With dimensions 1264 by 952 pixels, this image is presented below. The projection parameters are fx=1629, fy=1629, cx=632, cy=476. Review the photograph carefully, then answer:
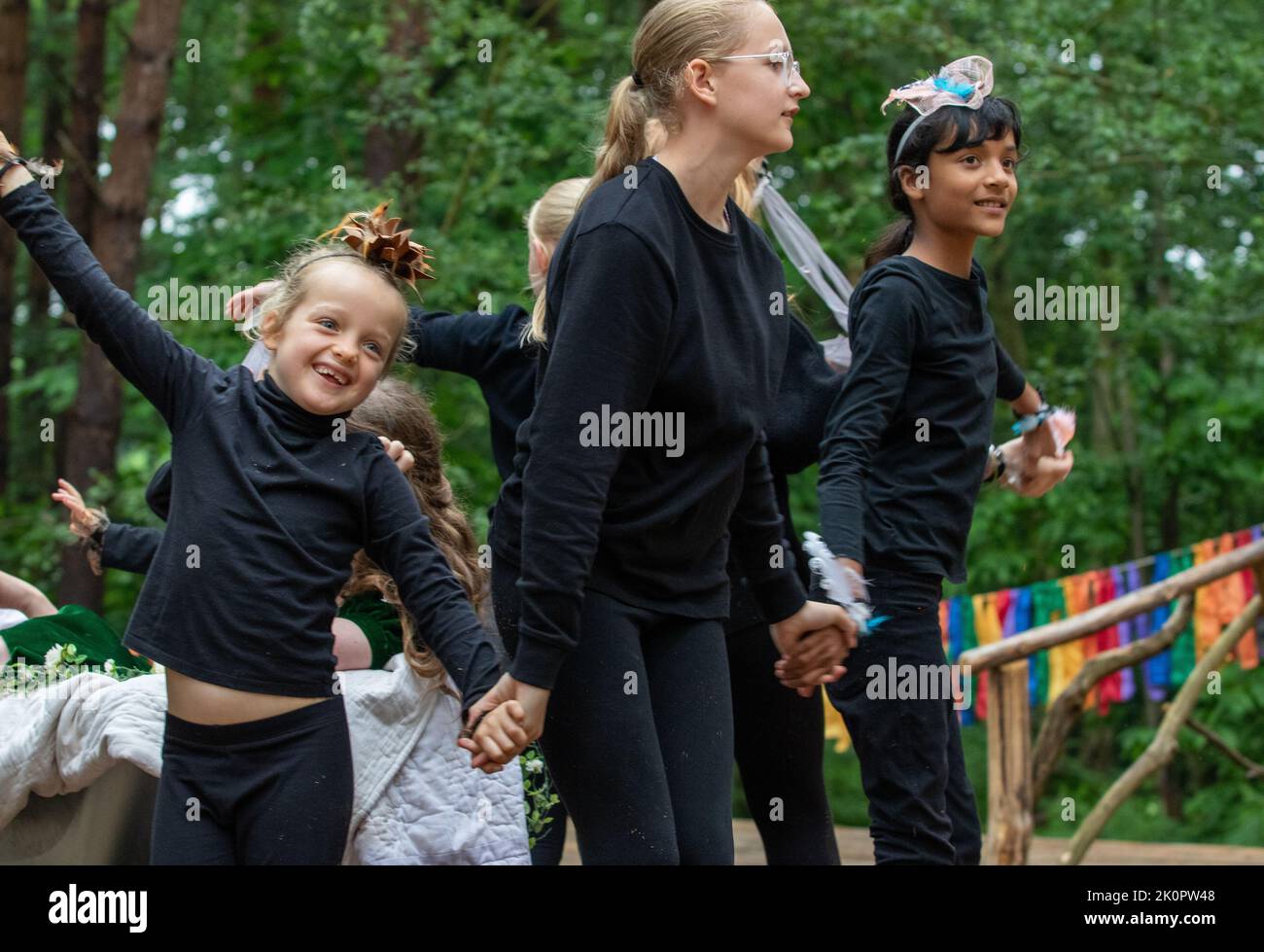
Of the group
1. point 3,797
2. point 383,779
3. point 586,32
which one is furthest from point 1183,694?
point 586,32

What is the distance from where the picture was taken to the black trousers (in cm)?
299

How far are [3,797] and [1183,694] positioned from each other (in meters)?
4.74

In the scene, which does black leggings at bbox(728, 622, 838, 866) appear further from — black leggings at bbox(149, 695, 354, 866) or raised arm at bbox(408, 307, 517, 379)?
black leggings at bbox(149, 695, 354, 866)

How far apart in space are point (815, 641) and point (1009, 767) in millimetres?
3332

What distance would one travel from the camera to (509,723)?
2.39m

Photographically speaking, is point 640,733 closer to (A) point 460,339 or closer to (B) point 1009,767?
(A) point 460,339

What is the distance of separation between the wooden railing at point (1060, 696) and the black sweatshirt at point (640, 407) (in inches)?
128

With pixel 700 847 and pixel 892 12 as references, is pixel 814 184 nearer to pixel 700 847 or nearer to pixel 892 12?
pixel 892 12

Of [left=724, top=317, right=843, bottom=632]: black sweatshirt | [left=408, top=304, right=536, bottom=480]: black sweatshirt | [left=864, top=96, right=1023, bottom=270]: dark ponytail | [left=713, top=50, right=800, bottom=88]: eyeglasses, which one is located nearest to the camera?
[left=713, top=50, right=800, bottom=88]: eyeglasses

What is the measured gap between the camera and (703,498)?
2537mm

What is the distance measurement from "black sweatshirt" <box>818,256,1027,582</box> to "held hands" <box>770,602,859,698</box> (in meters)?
0.20

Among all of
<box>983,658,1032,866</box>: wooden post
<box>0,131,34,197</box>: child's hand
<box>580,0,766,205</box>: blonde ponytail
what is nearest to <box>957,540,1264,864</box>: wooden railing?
<box>983,658,1032,866</box>: wooden post

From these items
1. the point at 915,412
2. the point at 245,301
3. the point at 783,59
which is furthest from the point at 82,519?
the point at 783,59

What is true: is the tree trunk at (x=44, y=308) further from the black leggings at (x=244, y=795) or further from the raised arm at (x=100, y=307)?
the black leggings at (x=244, y=795)
